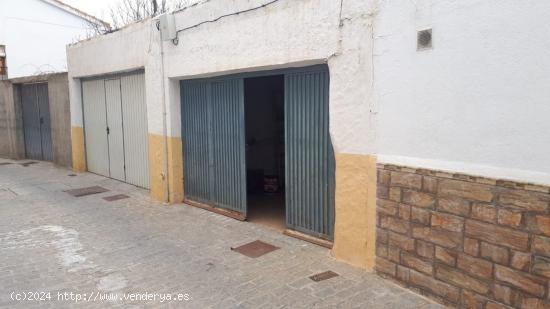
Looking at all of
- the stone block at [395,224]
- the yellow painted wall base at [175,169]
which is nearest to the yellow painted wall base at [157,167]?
the yellow painted wall base at [175,169]

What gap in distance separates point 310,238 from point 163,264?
1832 millimetres

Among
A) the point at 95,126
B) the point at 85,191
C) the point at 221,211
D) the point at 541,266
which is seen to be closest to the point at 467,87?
the point at 541,266

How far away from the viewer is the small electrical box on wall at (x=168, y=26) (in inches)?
283

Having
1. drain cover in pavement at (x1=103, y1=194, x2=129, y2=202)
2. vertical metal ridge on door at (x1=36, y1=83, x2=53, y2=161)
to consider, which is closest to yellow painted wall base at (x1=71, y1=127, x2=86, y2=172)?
vertical metal ridge on door at (x1=36, y1=83, x2=53, y2=161)

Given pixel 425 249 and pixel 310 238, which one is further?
pixel 310 238

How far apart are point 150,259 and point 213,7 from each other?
147 inches

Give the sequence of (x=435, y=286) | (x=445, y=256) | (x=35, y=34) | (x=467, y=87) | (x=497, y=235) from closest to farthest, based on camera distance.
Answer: (x=497, y=235) → (x=467, y=87) → (x=445, y=256) → (x=435, y=286) → (x=35, y=34)

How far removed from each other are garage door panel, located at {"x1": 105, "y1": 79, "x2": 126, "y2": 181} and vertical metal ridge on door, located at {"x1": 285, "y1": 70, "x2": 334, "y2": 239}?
547 cm

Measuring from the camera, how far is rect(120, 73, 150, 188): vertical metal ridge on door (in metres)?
8.88

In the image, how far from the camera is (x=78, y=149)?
11336 mm

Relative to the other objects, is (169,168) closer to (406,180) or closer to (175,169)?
(175,169)

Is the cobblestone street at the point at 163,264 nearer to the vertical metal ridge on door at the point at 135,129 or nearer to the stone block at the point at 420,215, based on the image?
the stone block at the point at 420,215

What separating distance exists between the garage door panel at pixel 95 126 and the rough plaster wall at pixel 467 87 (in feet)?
26.3

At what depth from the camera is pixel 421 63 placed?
3834mm
